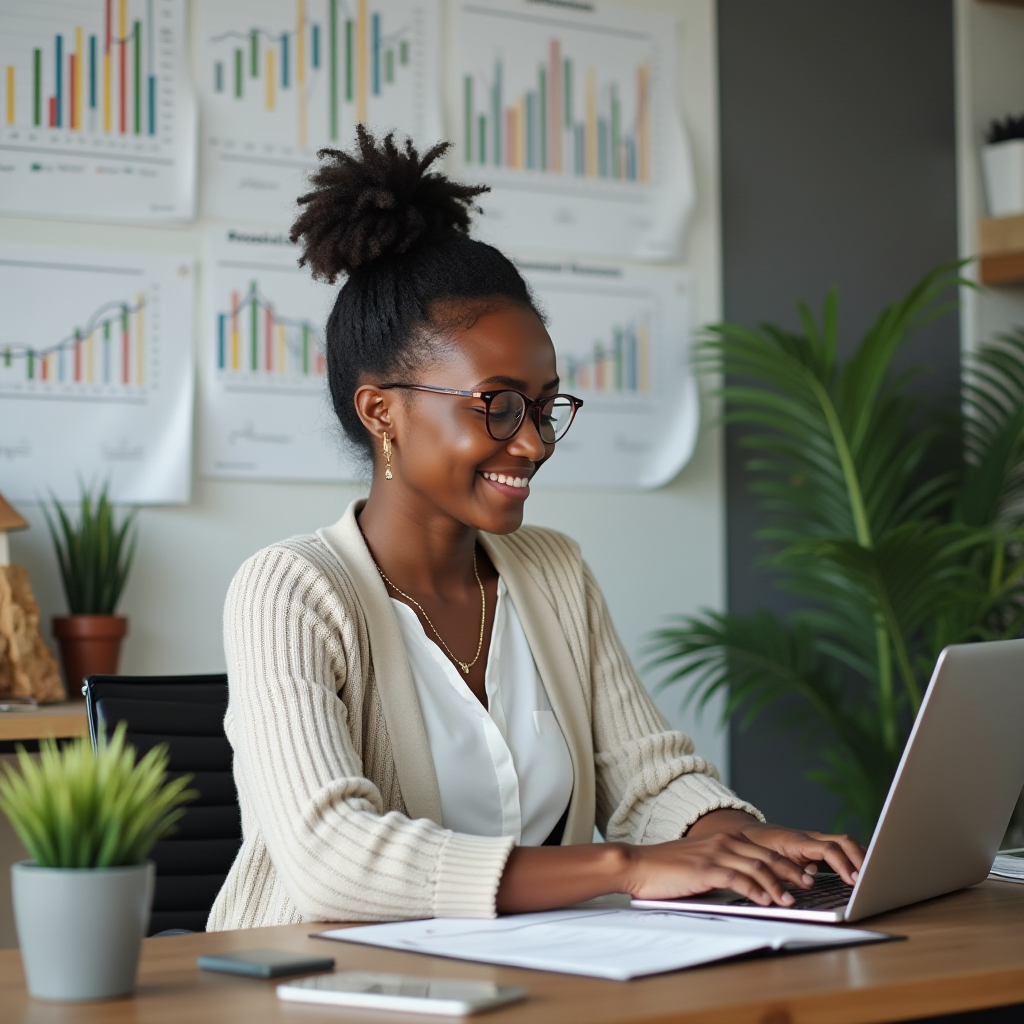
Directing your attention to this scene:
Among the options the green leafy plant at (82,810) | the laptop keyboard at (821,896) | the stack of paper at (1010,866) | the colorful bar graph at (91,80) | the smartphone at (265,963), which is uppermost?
the colorful bar graph at (91,80)

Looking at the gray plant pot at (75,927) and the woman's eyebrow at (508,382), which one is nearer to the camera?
the gray plant pot at (75,927)

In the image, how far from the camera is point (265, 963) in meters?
1.03

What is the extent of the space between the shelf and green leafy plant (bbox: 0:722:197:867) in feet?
10.4

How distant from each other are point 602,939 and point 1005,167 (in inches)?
124

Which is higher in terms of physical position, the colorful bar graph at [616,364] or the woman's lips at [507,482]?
the colorful bar graph at [616,364]

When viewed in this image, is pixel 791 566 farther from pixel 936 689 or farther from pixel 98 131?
pixel 936 689

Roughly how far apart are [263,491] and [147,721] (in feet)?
3.78

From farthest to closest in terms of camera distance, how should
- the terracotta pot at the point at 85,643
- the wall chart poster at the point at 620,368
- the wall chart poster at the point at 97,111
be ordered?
the wall chart poster at the point at 620,368 < the wall chart poster at the point at 97,111 < the terracotta pot at the point at 85,643

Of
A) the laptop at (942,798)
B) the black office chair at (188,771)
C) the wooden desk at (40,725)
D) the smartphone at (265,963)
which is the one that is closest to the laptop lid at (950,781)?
the laptop at (942,798)

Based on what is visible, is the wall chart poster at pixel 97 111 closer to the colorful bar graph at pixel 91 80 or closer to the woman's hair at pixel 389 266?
the colorful bar graph at pixel 91 80

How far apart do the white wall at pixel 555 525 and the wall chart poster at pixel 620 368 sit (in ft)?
0.18

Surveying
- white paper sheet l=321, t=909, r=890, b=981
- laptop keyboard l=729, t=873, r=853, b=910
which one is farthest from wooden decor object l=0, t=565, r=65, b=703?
laptop keyboard l=729, t=873, r=853, b=910

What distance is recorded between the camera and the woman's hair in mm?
1794

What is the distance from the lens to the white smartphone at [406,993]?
0.89 meters
